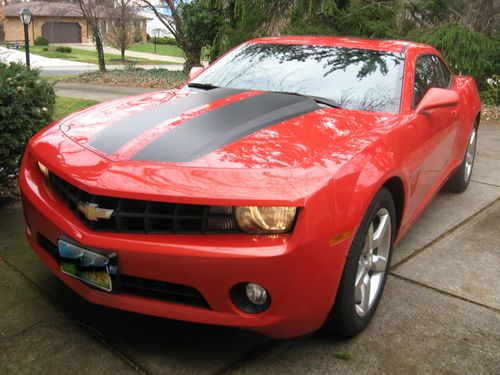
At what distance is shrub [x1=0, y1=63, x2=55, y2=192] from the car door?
2.72 m

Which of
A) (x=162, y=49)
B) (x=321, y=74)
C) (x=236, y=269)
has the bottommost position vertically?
(x=162, y=49)

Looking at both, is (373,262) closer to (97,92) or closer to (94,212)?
(94,212)

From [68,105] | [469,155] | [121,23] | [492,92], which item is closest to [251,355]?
[469,155]

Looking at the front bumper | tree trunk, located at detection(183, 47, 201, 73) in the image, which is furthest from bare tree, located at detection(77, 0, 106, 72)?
the front bumper

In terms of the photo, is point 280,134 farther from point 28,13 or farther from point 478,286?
point 28,13

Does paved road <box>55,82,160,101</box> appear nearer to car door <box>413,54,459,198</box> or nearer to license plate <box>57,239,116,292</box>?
car door <box>413,54,459,198</box>

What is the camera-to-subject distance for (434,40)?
417 inches

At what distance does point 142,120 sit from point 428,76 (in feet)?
7.34

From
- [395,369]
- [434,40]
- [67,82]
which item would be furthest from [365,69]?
[67,82]

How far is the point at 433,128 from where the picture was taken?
3.21 m

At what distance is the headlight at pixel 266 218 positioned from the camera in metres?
1.90

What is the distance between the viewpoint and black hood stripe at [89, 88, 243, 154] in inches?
93.1

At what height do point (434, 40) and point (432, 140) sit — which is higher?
point (434, 40)

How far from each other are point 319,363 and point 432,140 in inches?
64.7
